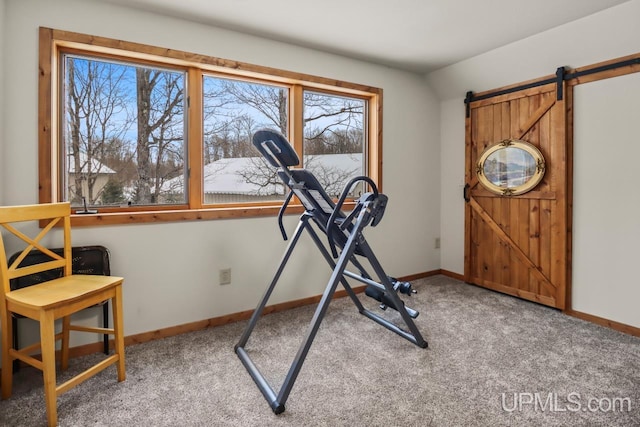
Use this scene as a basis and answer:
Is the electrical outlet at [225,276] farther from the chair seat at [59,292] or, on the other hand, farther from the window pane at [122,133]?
the chair seat at [59,292]

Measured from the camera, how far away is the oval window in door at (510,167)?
3301 mm

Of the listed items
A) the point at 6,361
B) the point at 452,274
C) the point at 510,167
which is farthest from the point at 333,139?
the point at 6,361

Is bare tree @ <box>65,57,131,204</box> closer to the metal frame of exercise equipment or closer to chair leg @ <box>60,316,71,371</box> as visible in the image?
chair leg @ <box>60,316,71,371</box>

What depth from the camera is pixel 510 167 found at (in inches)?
139

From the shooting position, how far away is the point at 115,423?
169 centimetres

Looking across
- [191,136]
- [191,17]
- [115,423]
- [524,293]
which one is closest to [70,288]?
[115,423]

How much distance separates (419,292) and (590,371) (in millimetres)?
1679

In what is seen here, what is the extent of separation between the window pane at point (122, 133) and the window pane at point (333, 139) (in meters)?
1.23

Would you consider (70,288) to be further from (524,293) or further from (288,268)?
(524,293)

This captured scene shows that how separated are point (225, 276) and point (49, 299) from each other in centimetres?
131

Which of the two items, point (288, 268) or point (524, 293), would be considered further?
point (524, 293)

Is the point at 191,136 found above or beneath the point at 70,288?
above

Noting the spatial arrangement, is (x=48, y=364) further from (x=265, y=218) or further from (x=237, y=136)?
(x=237, y=136)

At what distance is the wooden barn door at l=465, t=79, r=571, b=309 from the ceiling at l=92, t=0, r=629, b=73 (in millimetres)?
670
